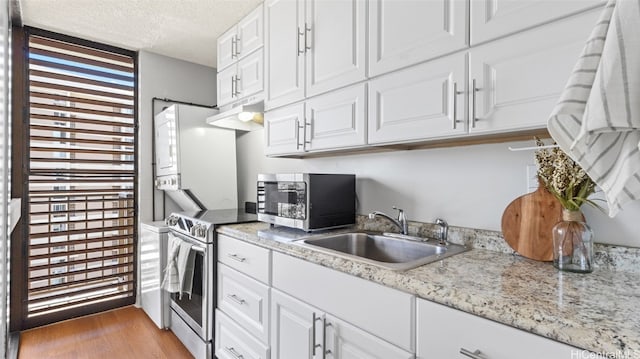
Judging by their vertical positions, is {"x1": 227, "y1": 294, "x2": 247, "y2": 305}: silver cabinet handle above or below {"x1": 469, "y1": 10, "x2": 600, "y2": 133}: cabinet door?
below

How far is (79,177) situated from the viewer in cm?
267

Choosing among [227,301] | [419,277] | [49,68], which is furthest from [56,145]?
[419,277]

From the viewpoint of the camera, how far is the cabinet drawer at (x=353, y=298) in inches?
37.5

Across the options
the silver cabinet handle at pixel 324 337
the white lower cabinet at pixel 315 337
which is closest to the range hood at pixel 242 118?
the white lower cabinet at pixel 315 337

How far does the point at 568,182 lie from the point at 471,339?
2.13ft

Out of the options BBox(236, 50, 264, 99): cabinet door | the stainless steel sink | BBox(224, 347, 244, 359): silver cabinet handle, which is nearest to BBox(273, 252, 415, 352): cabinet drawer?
the stainless steel sink

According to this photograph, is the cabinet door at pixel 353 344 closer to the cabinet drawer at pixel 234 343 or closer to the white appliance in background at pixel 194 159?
the cabinet drawer at pixel 234 343

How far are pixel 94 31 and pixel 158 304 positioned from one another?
2.27m

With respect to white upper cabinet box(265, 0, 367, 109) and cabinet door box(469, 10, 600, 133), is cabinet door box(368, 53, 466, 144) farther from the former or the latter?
white upper cabinet box(265, 0, 367, 109)

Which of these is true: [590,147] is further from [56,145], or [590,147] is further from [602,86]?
[56,145]

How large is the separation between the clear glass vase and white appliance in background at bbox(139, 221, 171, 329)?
250cm

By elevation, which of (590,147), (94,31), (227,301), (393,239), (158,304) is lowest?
(158,304)

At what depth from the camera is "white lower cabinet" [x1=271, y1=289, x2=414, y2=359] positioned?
3.41ft

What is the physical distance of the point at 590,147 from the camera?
0.77m
